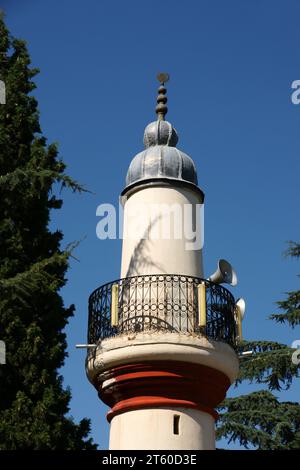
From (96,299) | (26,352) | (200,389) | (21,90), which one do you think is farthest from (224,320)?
(21,90)

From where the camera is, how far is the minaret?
546 inches

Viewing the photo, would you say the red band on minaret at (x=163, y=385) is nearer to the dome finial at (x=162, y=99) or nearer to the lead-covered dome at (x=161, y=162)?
the lead-covered dome at (x=161, y=162)

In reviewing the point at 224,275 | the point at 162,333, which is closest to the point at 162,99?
the point at 224,275

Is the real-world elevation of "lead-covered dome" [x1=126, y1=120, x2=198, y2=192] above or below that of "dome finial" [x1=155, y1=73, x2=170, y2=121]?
below

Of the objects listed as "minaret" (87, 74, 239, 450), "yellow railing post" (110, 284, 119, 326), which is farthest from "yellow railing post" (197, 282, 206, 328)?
"yellow railing post" (110, 284, 119, 326)

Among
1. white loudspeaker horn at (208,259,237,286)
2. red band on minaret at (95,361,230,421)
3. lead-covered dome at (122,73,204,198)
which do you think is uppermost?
lead-covered dome at (122,73,204,198)

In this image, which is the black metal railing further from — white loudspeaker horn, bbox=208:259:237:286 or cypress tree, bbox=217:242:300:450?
cypress tree, bbox=217:242:300:450

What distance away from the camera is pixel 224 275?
15.3 metres

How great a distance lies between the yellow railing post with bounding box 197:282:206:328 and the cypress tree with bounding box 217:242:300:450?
10.5 metres

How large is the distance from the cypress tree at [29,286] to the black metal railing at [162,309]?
892 mm

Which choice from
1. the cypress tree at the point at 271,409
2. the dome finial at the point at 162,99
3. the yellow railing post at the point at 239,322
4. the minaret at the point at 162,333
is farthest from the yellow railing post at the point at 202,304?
the cypress tree at the point at 271,409

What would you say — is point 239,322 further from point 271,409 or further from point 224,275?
point 271,409

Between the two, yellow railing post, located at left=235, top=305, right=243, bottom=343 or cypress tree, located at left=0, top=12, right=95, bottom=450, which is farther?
yellow railing post, located at left=235, top=305, right=243, bottom=343

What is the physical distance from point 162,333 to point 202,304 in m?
0.89
